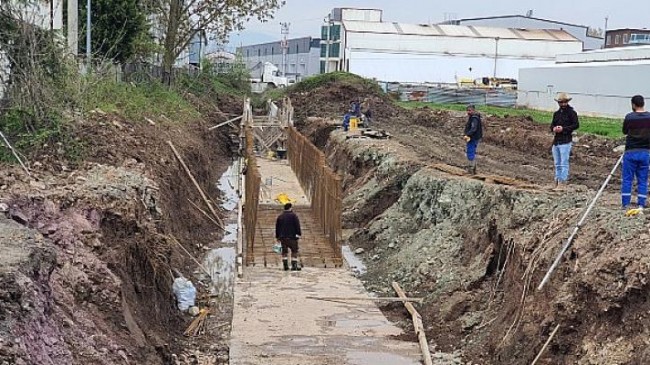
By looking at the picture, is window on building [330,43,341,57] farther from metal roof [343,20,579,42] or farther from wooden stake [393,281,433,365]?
wooden stake [393,281,433,365]

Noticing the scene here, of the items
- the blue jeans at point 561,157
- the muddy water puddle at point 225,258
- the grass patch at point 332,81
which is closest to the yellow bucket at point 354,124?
the muddy water puddle at point 225,258

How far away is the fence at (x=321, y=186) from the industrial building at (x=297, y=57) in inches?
2657

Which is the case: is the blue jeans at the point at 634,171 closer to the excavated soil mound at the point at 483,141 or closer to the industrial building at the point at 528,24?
the excavated soil mound at the point at 483,141

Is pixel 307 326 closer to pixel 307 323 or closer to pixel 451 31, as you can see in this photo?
pixel 307 323

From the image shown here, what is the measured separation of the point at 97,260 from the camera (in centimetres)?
952

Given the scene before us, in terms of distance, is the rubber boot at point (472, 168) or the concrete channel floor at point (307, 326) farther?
the rubber boot at point (472, 168)

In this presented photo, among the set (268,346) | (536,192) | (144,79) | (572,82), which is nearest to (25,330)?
(268,346)

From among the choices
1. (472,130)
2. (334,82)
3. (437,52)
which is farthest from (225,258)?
(437,52)

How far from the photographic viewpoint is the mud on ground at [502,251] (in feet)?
28.8

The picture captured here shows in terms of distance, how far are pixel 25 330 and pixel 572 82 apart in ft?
141

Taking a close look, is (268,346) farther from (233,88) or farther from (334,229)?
(233,88)

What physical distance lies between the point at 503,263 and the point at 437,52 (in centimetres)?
5998

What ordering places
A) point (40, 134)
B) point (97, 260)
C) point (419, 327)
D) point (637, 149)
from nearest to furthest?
point (97, 260)
point (637, 149)
point (419, 327)
point (40, 134)

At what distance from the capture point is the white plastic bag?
12.9m
